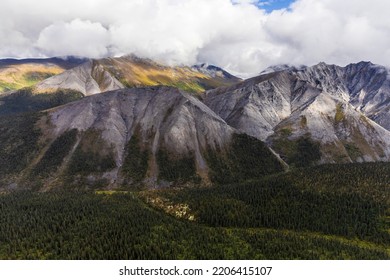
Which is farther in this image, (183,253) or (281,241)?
(281,241)

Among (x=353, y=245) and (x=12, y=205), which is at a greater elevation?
(x=12, y=205)

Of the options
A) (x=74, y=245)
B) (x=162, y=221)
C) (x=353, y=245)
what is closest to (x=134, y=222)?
(x=162, y=221)

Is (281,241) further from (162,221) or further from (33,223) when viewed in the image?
(33,223)

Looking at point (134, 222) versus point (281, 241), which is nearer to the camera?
point (281, 241)
